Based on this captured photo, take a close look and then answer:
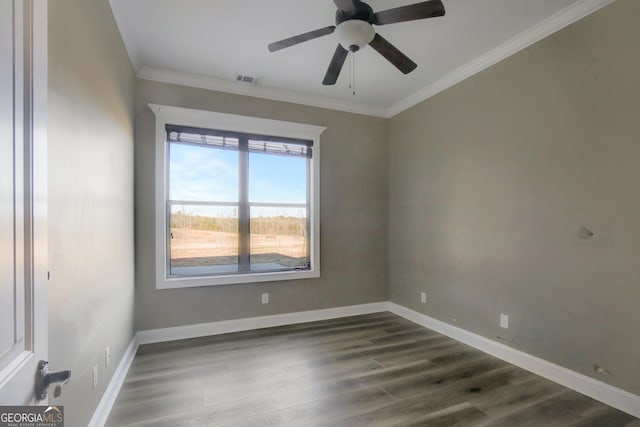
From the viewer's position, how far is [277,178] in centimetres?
387

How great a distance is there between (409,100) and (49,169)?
3802 mm

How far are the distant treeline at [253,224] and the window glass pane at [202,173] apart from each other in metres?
0.23

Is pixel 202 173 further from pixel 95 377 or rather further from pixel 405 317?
pixel 405 317

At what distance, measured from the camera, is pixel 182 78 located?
327 centimetres

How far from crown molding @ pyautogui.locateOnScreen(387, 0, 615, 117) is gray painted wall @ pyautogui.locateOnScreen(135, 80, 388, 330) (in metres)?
0.92

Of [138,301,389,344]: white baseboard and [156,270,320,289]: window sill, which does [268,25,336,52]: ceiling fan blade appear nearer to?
[156,270,320,289]: window sill

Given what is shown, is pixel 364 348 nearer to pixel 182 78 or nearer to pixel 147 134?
Answer: pixel 147 134

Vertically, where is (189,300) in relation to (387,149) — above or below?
below

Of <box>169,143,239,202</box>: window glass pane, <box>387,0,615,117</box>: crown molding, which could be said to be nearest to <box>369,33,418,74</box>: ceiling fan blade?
<box>387,0,615,117</box>: crown molding

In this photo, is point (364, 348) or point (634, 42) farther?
point (364, 348)

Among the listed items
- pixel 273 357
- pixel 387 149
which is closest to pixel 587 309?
pixel 273 357

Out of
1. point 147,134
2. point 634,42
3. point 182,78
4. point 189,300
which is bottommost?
point 189,300

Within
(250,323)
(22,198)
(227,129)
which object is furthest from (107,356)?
(227,129)

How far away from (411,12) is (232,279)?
10.0 feet
